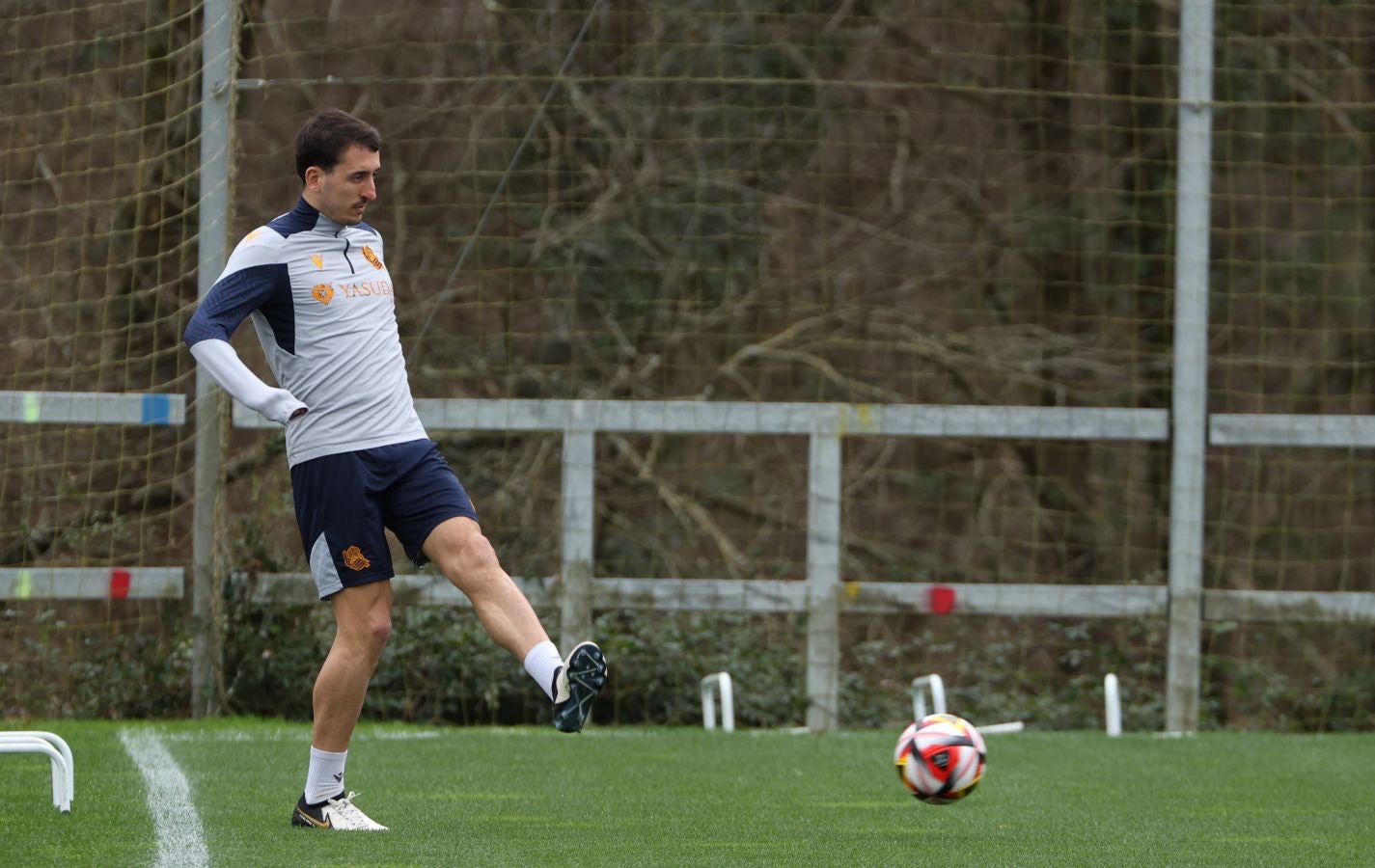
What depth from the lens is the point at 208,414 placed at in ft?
27.8

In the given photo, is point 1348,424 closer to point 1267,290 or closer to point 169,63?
point 1267,290

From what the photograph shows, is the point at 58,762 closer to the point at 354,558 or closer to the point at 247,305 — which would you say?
the point at 354,558

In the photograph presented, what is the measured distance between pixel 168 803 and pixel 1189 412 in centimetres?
505

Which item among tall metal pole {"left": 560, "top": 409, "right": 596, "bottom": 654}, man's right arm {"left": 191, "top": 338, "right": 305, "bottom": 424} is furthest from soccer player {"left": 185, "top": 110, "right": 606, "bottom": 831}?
tall metal pole {"left": 560, "top": 409, "right": 596, "bottom": 654}

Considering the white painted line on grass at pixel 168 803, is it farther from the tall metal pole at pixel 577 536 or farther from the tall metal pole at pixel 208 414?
the tall metal pole at pixel 577 536

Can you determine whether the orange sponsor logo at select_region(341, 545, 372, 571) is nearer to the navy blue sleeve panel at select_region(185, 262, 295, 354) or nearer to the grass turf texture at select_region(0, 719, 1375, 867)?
the navy blue sleeve panel at select_region(185, 262, 295, 354)

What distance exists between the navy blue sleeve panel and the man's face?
0.65 feet

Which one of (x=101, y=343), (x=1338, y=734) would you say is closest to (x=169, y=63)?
(x=101, y=343)

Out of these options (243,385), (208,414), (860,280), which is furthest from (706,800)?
(860,280)

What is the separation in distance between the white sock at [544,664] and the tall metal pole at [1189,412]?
15.2 ft

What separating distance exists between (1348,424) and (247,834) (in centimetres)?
562

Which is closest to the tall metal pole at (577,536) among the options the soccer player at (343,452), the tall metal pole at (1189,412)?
the tall metal pole at (1189,412)

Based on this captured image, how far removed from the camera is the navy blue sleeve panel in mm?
4715

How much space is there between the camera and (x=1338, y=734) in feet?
27.1
